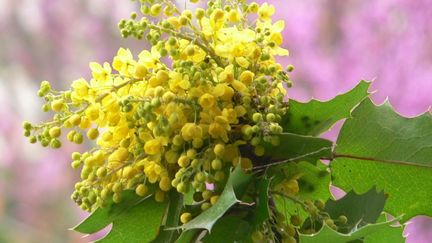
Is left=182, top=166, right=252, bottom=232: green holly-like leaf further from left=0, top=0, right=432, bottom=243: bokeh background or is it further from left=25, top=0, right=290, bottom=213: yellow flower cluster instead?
left=0, top=0, right=432, bottom=243: bokeh background

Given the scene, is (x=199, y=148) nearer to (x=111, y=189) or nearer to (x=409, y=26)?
(x=111, y=189)

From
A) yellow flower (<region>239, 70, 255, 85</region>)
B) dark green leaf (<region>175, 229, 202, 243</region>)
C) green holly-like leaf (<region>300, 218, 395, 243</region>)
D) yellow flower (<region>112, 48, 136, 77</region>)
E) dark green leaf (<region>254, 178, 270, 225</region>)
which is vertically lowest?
dark green leaf (<region>175, 229, 202, 243</region>)

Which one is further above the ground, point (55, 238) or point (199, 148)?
point (55, 238)

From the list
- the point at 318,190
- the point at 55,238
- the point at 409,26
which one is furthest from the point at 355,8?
the point at 318,190

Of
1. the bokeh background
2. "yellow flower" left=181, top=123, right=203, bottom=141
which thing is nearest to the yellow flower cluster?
"yellow flower" left=181, top=123, right=203, bottom=141

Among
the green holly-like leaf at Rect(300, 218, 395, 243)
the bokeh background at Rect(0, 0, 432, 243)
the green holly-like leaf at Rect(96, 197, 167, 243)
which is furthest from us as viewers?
the bokeh background at Rect(0, 0, 432, 243)

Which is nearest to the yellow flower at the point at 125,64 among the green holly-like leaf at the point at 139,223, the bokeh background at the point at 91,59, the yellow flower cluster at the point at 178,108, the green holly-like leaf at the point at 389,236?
the yellow flower cluster at the point at 178,108
